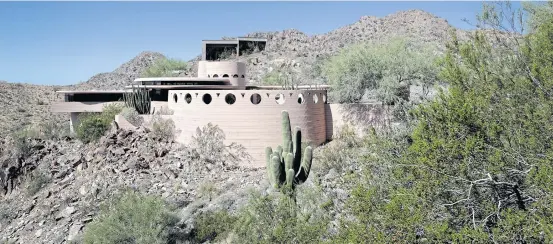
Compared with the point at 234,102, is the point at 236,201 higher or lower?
lower

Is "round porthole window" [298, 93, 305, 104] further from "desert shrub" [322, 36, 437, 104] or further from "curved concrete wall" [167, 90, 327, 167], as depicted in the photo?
"desert shrub" [322, 36, 437, 104]

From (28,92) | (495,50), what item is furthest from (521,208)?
(28,92)

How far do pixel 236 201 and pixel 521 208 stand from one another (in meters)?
10.7

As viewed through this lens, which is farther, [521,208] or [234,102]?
[234,102]

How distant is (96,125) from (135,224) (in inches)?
410

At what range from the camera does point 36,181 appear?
22.5m

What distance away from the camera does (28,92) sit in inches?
1646

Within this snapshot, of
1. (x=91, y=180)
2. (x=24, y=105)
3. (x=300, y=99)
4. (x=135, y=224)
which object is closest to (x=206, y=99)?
(x=300, y=99)

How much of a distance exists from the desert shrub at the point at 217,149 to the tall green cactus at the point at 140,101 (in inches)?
206

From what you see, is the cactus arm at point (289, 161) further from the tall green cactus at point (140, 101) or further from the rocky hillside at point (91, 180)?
the tall green cactus at point (140, 101)

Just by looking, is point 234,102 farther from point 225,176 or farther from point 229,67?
point 229,67

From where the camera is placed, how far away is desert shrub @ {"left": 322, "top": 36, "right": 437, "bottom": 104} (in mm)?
23094

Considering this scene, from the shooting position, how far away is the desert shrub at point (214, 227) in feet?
50.5

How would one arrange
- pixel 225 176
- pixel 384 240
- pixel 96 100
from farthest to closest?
1. pixel 96 100
2. pixel 225 176
3. pixel 384 240
